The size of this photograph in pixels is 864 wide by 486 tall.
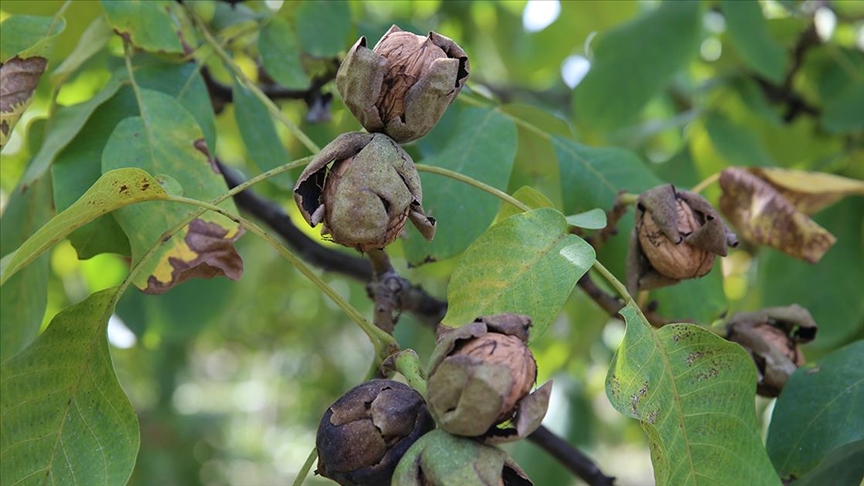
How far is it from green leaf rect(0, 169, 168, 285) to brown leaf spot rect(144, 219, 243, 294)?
0.15m

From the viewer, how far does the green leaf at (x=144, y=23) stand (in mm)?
1436

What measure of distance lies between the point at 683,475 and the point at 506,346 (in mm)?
355

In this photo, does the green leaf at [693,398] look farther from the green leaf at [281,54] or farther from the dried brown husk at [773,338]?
the green leaf at [281,54]

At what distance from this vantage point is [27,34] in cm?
144

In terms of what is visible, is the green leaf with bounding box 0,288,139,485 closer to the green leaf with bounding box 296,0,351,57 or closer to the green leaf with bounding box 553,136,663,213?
the green leaf with bounding box 296,0,351,57

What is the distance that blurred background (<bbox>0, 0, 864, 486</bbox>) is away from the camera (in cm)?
214

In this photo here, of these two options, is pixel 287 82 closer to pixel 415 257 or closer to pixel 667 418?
pixel 415 257

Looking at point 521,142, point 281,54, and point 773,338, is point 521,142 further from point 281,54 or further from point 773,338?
point 773,338

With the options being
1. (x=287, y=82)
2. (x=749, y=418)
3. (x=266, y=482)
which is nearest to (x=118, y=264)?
(x=287, y=82)

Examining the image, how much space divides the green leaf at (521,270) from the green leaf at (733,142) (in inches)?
51.4

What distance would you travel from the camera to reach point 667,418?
112cm

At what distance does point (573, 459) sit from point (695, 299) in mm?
410

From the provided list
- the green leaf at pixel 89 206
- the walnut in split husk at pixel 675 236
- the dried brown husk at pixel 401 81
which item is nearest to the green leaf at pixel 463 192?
the walnut in split husk at pixel 675 236

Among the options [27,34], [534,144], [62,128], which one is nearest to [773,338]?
[534,144]
